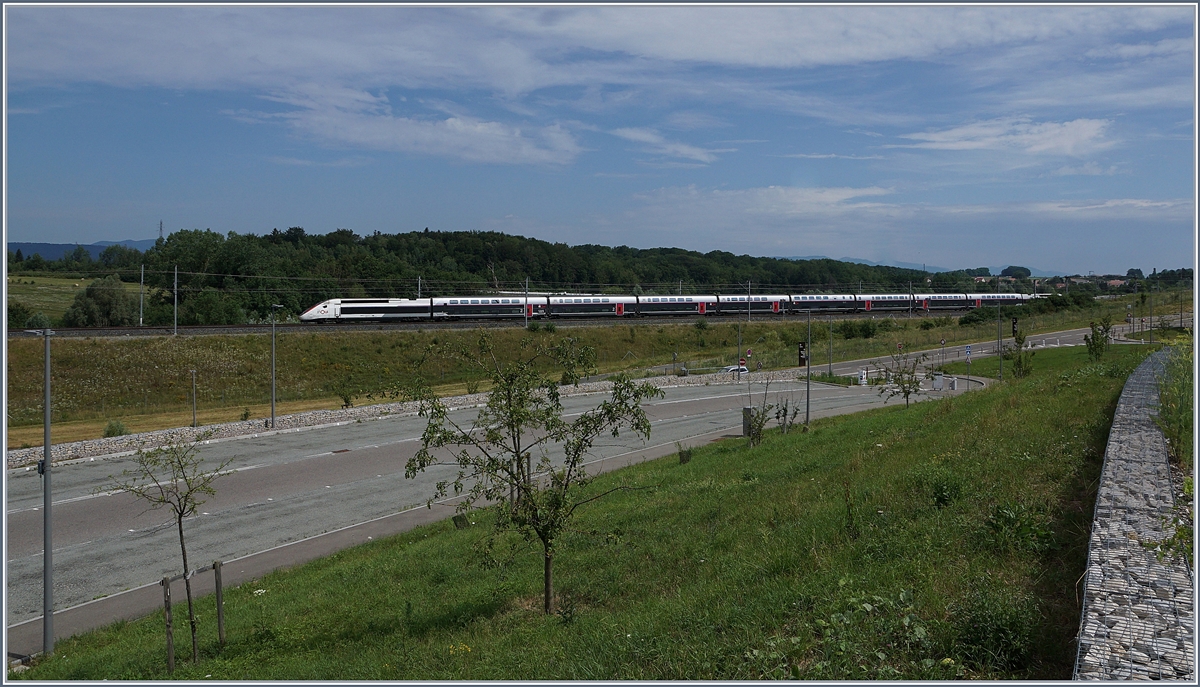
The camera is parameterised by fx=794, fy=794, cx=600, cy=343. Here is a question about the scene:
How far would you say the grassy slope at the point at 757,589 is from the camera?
21.1 ft

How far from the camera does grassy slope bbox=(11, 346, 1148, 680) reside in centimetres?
645

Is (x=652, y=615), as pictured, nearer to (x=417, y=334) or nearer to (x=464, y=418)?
(x=464, y=418)

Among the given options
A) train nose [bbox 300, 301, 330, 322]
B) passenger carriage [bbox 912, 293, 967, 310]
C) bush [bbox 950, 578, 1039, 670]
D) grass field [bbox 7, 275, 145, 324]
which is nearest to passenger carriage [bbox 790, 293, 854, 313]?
passenger carriage [bbox 912, 293, 967, 310]

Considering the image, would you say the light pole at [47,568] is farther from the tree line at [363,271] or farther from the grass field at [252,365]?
A: the tree line at [363,271]

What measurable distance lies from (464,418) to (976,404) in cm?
2204

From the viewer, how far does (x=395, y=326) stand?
67.8 meters

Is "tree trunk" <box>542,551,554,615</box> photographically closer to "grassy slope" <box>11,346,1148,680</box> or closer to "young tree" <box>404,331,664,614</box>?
"young tree" <box>404,331,664,614</box>

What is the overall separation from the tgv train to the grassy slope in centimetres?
5558

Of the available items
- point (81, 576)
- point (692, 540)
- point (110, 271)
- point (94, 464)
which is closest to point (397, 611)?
point (692, 540)

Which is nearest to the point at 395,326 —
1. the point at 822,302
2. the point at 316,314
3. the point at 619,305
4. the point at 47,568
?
the point at 316,314

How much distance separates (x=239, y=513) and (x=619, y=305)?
2364 inches

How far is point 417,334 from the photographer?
216 ft

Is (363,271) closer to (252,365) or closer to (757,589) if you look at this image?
(252,365)

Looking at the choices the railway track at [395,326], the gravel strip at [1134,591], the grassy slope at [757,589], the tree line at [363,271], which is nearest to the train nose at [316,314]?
the railway track at [395,326]
